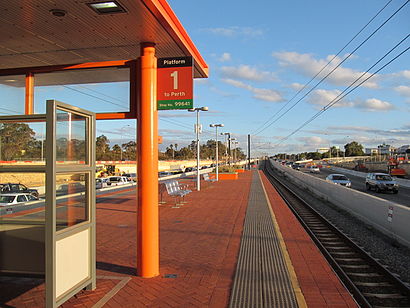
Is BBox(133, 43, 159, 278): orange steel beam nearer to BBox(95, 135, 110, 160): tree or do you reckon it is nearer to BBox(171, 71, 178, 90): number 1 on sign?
BBox(171, 71, 178, 90): number 1 on sign

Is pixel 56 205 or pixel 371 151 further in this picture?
pixel 371 151

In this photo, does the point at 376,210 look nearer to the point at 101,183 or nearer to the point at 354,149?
the point at 101,183

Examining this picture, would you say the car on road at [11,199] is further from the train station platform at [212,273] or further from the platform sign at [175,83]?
the platform sign at [175,83]

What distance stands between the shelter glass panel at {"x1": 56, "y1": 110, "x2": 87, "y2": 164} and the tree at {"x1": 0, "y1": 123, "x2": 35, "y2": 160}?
592mm

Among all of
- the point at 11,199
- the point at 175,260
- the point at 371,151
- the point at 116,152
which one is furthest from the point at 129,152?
the point at 371,151

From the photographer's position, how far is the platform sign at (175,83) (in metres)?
5.81

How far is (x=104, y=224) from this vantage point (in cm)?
1052

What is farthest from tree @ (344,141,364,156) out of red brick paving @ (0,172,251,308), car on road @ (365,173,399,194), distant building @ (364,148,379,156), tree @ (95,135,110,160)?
red brick paving @ (0,172,251,308)

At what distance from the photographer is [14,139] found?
18.1 ft

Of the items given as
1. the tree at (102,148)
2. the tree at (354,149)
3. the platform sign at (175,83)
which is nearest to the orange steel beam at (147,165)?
the platform sign at (175,83)

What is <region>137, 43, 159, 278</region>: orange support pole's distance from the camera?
220 inches

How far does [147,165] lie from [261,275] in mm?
2510

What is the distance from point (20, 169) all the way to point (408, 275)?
6746 mm

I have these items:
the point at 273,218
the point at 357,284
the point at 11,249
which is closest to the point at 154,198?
the point at 11,249
